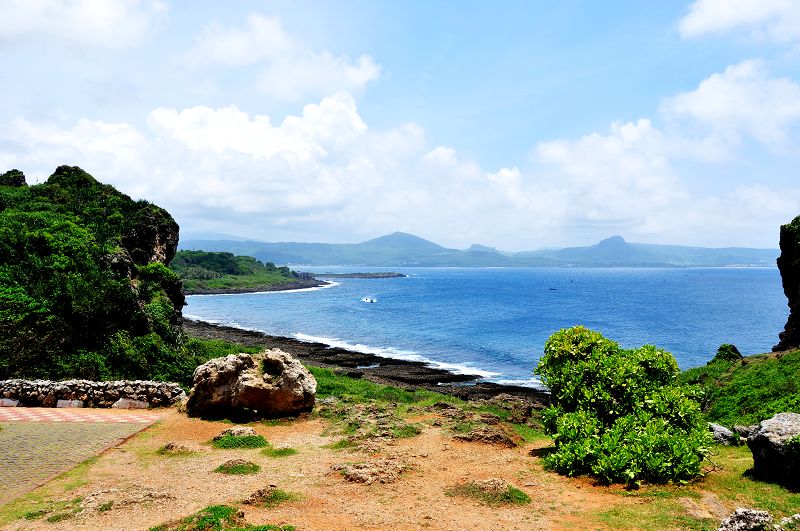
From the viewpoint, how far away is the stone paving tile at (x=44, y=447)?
13.9 metres

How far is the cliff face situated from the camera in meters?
39.3

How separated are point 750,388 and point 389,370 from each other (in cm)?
3517

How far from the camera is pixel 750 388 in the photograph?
25203mm

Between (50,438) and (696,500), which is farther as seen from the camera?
(50,438)

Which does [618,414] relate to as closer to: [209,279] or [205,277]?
[209,279]

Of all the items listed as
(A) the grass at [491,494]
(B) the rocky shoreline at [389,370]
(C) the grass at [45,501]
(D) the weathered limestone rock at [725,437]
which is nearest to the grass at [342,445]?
(A) the grass at [491,494]

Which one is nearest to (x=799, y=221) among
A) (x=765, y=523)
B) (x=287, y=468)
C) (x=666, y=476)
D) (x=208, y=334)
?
(x=666, y=476)

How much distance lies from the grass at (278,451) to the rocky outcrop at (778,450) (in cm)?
1444

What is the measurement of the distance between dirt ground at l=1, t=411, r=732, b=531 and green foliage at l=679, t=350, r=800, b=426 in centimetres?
921

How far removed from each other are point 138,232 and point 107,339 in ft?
72.7

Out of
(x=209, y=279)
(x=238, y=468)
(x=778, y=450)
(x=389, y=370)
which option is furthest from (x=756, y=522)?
(x=209, y=279)

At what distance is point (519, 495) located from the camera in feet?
43.0

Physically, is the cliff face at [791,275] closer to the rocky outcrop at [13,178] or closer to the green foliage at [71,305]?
the green foliage at [71,305]

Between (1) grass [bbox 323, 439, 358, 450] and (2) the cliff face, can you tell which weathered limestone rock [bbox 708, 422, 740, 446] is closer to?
(1) grass [bbox 323, 439, 358, 450]
